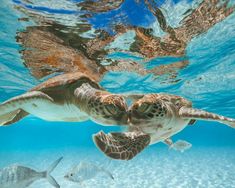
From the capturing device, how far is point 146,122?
3766 millimetres

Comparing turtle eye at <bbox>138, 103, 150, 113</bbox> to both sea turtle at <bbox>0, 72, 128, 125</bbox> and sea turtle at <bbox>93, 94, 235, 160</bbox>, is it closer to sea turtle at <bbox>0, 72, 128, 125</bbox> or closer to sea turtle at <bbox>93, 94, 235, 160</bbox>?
sea turtle at <bbox>93, 94, 235, 160</bbox>

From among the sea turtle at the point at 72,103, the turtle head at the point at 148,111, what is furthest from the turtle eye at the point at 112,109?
the turtle head at the point at 148,111

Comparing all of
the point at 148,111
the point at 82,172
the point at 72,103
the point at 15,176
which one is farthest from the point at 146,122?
the point at 82,172

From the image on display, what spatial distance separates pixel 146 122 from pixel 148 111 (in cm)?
18

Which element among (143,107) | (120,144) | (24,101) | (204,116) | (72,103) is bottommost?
(120,144)

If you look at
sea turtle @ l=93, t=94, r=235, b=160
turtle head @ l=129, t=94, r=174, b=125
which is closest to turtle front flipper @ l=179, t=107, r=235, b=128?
sea turtle @ l=93, t=94, r=235, b=160

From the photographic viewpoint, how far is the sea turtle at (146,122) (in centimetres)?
291

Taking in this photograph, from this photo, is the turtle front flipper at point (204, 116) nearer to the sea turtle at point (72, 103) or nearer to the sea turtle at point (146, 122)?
the sea turtle at point (146, 122)

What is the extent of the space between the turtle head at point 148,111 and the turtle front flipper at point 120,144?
1.50ft

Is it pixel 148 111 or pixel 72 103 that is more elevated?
pixel 72 103

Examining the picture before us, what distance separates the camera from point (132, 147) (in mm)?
3039

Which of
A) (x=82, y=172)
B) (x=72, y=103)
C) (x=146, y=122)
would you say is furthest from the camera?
(x=82, y=172)

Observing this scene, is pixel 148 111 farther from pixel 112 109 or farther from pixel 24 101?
pixel 24 101

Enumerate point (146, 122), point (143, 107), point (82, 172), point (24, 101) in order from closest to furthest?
point (143, 107) < point (146, 122) < point (24, 101) < point (82, 172)
